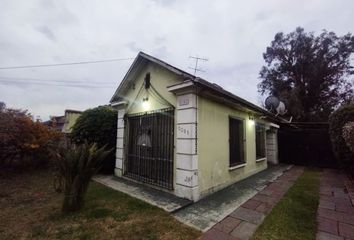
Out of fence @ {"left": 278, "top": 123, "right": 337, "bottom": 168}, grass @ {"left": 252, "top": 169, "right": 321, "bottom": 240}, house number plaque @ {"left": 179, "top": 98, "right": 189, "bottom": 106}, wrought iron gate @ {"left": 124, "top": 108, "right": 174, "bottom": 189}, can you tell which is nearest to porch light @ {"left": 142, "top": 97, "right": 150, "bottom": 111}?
wrought iron gate @ {"left": 124, "top": 108, "right": 174, "bottom": 189}

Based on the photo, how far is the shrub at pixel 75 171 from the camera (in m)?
3.96

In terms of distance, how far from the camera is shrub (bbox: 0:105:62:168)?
7043mm

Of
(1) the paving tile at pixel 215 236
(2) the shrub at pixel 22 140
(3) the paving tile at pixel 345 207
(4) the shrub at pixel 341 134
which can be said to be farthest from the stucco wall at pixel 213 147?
(2) the shrub at pixel 22 140

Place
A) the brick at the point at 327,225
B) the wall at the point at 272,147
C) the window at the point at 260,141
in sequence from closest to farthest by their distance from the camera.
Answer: the brick at the point at 327,225
the window at the point at 260,141
the wall at the point at 272,147

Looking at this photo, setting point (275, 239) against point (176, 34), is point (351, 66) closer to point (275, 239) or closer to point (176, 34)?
point (176, 34)

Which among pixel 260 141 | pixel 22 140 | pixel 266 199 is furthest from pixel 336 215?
pixel 22 140

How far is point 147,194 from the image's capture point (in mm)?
5230

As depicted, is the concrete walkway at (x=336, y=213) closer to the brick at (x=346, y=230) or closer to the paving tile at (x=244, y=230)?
the brick at (x=346, y=230)

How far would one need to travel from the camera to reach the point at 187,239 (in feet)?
10.2

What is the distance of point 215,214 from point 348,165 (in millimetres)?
6553

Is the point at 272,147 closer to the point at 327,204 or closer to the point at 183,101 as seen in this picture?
the point at 327,204

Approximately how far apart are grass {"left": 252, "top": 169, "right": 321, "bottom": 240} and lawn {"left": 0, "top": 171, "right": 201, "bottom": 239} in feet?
4.29

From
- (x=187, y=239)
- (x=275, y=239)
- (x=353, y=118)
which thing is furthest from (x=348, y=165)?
(x=187, y=239)

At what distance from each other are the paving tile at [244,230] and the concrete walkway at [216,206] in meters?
0.42
